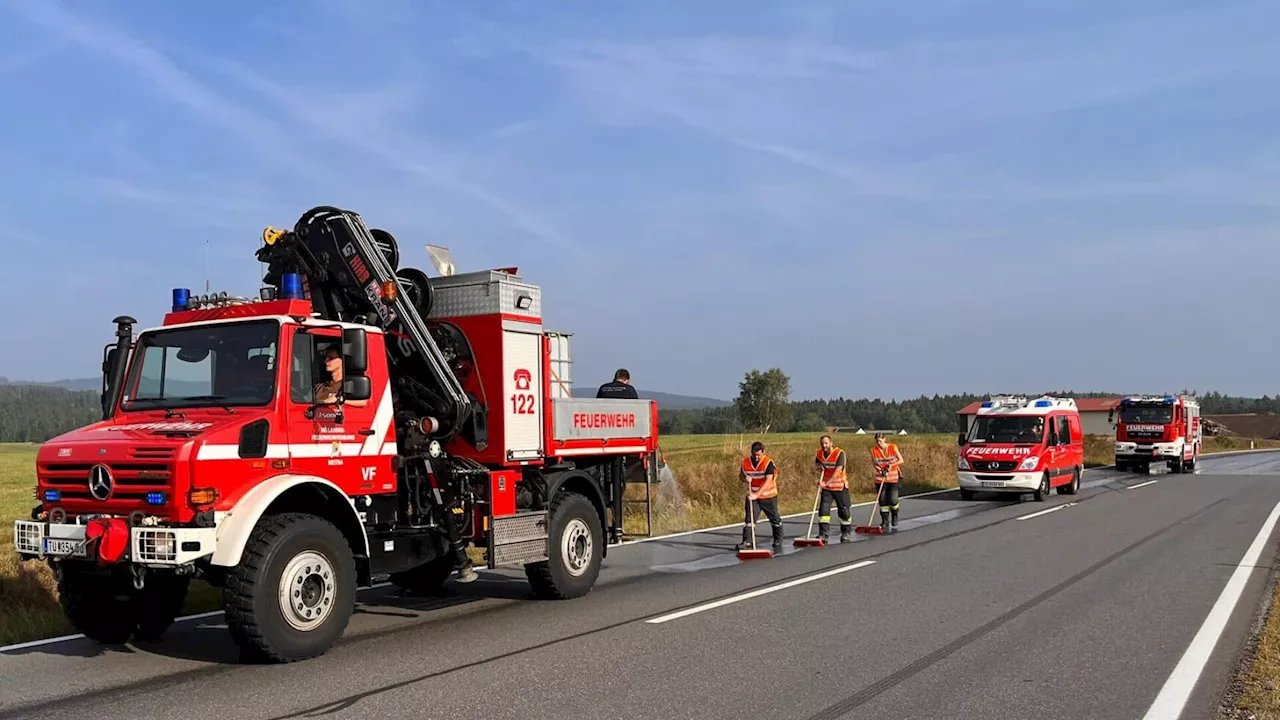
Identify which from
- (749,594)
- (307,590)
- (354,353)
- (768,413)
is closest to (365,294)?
(354,353)

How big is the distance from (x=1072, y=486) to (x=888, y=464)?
10.4m

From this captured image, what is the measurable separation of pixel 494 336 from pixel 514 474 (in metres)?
1.33

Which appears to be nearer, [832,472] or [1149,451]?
[832,472]

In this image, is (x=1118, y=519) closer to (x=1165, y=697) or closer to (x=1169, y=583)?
(x=1169, y=583)

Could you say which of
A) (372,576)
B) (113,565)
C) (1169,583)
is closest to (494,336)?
(372,576)

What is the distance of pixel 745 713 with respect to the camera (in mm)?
5734

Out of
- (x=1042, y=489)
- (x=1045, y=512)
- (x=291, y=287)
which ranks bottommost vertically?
(x=1045, y=512)

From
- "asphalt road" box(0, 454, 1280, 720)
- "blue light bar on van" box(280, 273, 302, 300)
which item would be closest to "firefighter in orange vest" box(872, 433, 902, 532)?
"asphalt road" box(0, 454, 1280, 720)

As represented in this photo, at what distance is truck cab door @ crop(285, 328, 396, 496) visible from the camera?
7.64 metres

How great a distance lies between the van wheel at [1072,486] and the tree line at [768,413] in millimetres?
74083

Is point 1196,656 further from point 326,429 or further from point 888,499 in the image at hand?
point 888,499

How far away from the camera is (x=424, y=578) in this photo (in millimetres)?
10445

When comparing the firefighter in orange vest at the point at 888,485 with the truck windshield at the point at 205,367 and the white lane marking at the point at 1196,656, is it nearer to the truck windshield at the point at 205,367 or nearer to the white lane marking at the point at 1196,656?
the white lane marking at the point at 1196,656

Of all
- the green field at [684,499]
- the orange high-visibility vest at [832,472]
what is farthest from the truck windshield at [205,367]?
the orange high-visibility vest at [832,472]
